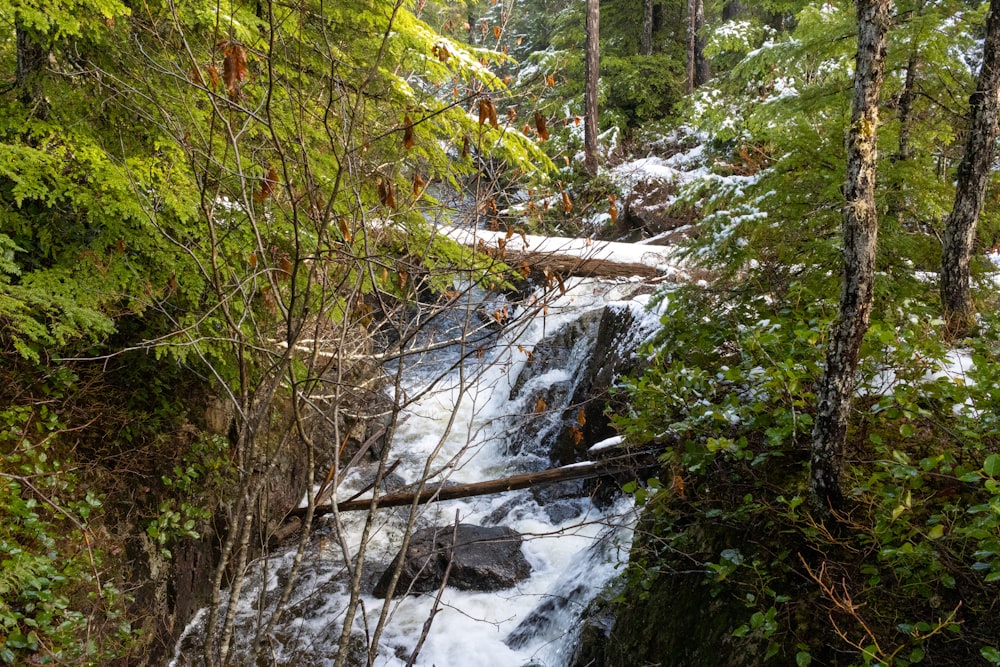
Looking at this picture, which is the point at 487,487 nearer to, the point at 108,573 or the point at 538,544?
the point at 538,544

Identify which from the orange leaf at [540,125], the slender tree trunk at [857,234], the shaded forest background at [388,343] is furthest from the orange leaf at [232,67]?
the slender tree trunk at [857,234]

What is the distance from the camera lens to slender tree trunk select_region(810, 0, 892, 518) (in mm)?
2668

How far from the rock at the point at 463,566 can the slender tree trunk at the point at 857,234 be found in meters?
3.98

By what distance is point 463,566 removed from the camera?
6.36m

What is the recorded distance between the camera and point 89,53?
4.18 m

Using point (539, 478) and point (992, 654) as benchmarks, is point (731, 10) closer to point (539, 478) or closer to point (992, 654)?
point (539, 478)

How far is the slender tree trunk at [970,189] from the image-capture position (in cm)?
398

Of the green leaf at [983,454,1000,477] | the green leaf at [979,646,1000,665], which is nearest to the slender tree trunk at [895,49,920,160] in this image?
the green leaf at [983,454,1000,477]

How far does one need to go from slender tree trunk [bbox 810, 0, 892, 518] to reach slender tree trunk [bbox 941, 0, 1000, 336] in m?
1.81

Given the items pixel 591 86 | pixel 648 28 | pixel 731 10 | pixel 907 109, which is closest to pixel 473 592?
pixel 907 109

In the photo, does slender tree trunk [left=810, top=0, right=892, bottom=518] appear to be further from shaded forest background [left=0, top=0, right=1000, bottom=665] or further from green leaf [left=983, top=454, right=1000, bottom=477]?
green leaf [left=983, top=454, right=1000, bottom=477]

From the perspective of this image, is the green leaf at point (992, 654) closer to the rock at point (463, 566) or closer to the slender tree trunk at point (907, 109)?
the slender tree trunk at point (907, 109)

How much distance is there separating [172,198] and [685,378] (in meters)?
3.41

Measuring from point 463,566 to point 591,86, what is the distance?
477 inches
